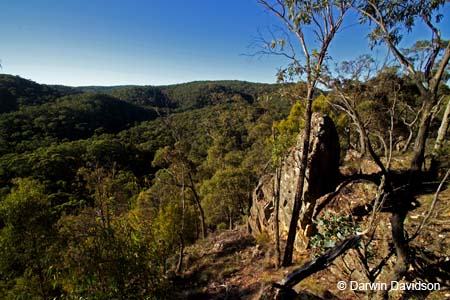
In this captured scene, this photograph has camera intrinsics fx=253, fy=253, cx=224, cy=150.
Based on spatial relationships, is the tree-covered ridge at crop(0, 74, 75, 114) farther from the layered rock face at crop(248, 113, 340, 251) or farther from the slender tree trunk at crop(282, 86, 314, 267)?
the slender tree trunk at crop(282, 86, 314, 267)

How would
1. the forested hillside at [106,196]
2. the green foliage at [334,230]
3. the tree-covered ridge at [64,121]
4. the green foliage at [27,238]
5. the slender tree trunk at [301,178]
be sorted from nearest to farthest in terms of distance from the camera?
1. the forested hillside at [106,196]
2. the green foliage at [334,230]
3. the green foliage at [27,238]
4. the slender tree trunk at [301,178]
5. the tree-covered ridge at [64,121]

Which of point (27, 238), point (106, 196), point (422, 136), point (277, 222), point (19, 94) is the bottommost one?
point (106, 196)

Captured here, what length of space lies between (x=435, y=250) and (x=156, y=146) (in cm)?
5454

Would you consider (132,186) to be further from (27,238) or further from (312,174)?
(312,174)

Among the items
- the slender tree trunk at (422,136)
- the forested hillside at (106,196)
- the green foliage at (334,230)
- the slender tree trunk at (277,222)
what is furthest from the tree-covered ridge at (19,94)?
the slender tree trunk at (422,136)

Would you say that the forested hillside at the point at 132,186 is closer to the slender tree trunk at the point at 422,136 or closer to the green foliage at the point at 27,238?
the green foliage at the point at 27,238

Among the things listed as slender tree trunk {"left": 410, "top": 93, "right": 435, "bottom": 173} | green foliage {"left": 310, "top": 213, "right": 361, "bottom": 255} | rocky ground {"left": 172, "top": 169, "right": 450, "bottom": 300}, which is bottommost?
rocky ground {"left": 172, "top": 169, "right": 450, "bottom": 300}

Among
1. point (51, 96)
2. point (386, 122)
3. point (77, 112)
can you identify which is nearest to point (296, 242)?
point (386, 122)

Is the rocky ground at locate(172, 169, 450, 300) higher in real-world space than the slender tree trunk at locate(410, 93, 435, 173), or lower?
lower

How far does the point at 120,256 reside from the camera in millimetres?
3719

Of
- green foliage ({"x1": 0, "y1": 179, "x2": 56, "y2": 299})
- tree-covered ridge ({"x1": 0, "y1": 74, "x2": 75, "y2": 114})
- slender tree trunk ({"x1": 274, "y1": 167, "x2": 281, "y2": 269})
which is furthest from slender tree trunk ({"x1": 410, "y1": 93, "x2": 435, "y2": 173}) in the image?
tree-covered ridge ({"x1": 0, "y1": 74, "x2": 75, "y2": 114})

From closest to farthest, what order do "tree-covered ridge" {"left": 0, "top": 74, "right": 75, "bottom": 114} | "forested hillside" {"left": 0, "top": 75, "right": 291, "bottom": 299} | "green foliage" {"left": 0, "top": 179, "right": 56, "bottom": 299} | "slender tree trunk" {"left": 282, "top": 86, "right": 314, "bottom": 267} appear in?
1. "forested hillside" {"left": 0, "top": 75, "right": 291, "bottom": 299}
2. "green foliage" {"left": 0, "top": 179, "right": 56, "bottom": 299}
3. "slender tree trunk" {"left": 282, "top": 86, "right": 314, "bottom": 267}
4. "tree-covered ridge" {"left": 0, "top": 74, "right": 75, "bottom": 114}

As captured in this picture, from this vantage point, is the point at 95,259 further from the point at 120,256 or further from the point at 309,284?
the point at 309,284

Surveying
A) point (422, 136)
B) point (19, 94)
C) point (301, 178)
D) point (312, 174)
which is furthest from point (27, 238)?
point (19, 94)
